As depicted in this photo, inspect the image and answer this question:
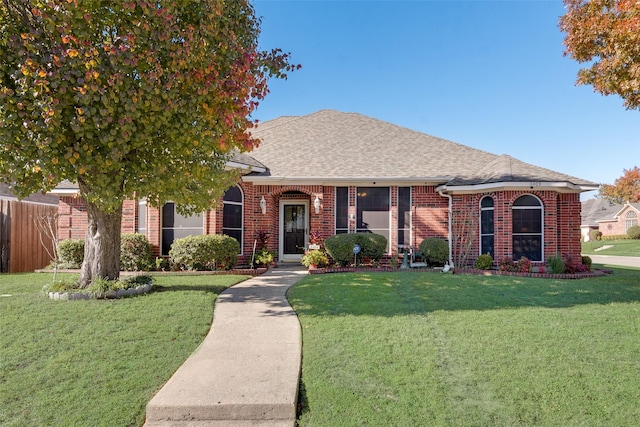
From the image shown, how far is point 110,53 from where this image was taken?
556 cm

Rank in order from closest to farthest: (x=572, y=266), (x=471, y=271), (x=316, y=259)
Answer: (x=572, y=266), (x=471, y=271), (x=316, y=259)

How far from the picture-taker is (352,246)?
1192cm

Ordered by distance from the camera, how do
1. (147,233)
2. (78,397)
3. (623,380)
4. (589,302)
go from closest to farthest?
(78,397)
(623,380)
(589,302)
(147,233)

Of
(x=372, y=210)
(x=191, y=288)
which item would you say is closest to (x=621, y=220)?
(x=372, y=210)

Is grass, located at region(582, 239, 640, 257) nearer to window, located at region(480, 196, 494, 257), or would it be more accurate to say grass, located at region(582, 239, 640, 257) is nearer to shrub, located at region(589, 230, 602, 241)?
shrub, located at region(589, 230, 602, 241)

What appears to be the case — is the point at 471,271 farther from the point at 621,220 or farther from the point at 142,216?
the point at 621,220

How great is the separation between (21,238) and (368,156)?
12.3m

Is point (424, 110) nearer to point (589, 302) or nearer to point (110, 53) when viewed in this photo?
point (589, 302)

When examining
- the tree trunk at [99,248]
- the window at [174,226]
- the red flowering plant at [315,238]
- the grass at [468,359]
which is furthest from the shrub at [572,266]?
the tree trunk at [99,248]

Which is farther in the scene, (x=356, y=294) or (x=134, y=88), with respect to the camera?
(x=356, y=294)

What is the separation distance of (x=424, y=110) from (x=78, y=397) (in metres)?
16.4

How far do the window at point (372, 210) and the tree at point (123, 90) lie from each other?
703cm

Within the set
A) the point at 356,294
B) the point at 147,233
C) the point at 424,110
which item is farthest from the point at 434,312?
the point at 424,110

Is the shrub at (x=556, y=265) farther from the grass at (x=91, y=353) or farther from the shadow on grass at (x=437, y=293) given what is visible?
the grass at (x=91, y=353)
